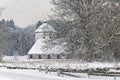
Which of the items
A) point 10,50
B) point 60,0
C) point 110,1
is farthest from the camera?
point 10,50

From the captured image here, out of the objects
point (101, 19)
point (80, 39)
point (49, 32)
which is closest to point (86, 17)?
point (80, 39)

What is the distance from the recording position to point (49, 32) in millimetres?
47656

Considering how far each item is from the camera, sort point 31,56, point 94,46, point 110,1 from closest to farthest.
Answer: point 110,1 < point 94,46 < point 31,56


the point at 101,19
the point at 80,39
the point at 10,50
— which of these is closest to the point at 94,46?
the point at 80,39

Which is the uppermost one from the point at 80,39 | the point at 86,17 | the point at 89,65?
the point at 86,17

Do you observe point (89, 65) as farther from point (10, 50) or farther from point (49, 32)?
point (10, 50)

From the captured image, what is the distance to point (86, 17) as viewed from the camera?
45.0 metres

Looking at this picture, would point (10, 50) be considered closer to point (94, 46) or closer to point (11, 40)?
point (11, 40)

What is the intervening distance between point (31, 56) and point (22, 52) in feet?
180

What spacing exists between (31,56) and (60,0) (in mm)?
41547

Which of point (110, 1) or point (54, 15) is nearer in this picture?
point (110, 1)

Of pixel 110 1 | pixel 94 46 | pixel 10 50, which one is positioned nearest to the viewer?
pixel 110 1

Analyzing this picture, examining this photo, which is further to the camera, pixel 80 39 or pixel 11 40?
pixel 11 40

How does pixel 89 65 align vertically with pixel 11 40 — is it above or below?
below
